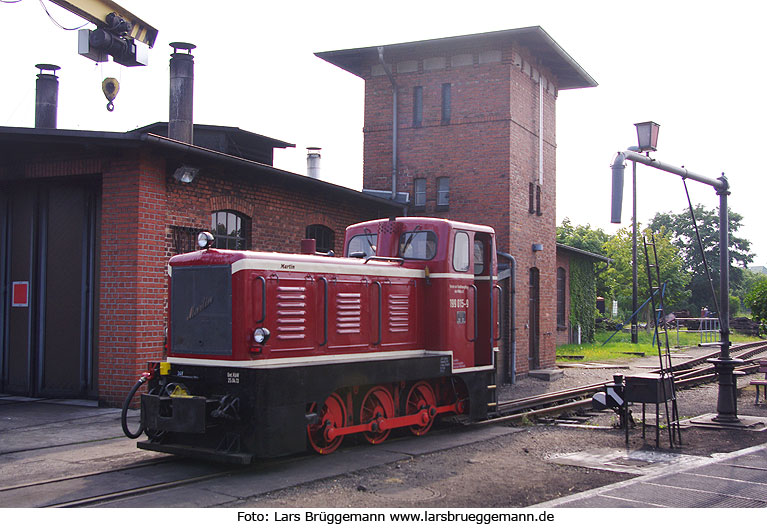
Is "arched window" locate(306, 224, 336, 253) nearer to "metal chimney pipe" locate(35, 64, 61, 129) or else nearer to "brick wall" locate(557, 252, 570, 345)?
"metal chimney pipe" locate(35, 64, 61, 129)

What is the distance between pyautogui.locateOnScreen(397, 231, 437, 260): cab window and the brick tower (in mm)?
7296

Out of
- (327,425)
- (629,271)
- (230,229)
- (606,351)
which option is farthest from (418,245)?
(629,271)

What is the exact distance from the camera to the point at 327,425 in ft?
27.0

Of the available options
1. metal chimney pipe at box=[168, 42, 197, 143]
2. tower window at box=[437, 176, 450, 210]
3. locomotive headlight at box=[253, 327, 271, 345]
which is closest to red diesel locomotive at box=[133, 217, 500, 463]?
locomotive headlight at box=[253, 327, 271, 345]

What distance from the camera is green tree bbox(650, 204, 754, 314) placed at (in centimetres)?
6631

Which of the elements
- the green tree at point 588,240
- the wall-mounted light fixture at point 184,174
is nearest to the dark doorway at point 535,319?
the wall-mounted light fixture at point 184,174

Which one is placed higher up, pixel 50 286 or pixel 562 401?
pixel 50 286

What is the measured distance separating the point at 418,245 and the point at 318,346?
8.16 ft

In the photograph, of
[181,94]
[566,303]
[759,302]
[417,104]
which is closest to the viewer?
[181,94]

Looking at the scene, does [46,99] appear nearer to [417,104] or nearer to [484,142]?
[417,104]

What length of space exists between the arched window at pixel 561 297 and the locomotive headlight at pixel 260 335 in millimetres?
19365

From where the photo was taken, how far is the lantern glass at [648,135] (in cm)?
991

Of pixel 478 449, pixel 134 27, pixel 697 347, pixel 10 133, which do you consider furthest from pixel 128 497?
pixel 697 347

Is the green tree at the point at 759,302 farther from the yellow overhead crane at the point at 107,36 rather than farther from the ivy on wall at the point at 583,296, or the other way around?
the yellow overhead crane at the point at 107,36
